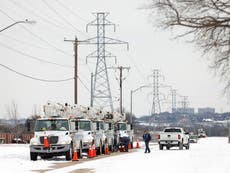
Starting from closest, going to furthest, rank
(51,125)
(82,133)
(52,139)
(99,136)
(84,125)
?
(52,139) < (51,125) < (82,133) < (84,125) < (99,136)

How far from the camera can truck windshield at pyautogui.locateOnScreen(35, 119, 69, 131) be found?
33.8m

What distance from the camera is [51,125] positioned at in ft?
111

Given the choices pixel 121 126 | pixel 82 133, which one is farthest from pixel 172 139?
pixel 82 133

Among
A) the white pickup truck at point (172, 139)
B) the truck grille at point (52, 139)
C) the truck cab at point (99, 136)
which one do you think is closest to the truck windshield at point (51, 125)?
the truck grille at point (52, 139)

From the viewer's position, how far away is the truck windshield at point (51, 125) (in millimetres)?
33844

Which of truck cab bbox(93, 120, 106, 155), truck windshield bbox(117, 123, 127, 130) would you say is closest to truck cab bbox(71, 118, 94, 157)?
truck cab bbox(93, 120, 106, 155)

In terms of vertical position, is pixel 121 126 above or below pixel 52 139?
above

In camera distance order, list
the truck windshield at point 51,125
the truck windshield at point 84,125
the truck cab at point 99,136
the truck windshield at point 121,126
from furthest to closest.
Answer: the truck windshield at point 121,126 < the truck cab at point 99,136 < the truck windshield at point 84,125 < the truck windshield at point 51,125

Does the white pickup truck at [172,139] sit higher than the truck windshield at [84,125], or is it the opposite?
the truck windshield at [84,125]

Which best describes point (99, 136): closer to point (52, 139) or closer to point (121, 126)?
point (121, 126)

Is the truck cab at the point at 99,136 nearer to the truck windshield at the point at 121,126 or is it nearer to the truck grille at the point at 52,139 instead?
A: the truck windshield at the point at 121,126

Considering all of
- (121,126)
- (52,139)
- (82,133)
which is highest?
(121,126)

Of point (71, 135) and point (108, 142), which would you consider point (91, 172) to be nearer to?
point (71, 135)

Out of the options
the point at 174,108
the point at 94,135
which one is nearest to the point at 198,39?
the point at 94,135
